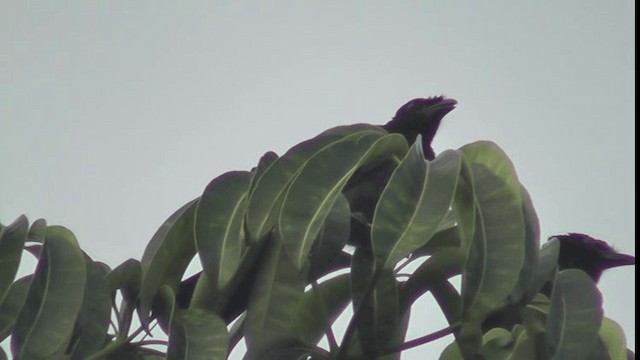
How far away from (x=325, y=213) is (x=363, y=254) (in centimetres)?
12

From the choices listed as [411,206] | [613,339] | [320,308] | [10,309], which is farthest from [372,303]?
[10,309]

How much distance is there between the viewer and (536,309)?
1810 mm

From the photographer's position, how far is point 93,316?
188cm

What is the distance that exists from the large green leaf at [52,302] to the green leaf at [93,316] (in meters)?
0.05

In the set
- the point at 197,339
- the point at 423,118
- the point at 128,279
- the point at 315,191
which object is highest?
the point at 423,118

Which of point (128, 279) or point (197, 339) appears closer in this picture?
point (197, 339)

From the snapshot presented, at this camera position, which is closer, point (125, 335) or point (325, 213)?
point (325, 213)

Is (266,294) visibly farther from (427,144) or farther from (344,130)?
(427,144)

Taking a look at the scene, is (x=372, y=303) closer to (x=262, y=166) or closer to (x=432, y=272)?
(x=432, y=272)

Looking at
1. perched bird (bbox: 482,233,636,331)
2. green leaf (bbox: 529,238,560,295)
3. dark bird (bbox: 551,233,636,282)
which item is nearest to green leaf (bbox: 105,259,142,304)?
green leaf (bbox: 529,238,560,295)

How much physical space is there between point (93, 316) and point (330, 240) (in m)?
0.50

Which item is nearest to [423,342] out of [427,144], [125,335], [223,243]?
[223,243]

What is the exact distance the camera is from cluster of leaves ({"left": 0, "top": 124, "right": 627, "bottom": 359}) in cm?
170

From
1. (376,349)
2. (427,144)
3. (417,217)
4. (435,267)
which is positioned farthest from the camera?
(427,144)
